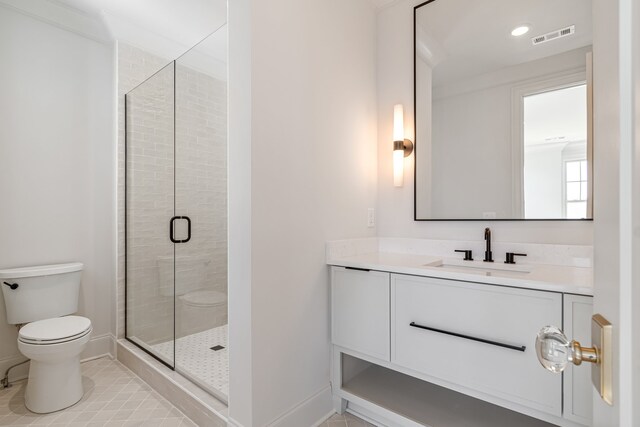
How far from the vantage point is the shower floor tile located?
190cm

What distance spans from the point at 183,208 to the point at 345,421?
1.71m

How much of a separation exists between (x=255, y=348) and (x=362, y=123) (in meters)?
1.49

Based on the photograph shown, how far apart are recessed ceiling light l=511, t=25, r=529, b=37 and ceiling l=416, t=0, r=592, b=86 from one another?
0.05ft

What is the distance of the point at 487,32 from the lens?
1.84 meters

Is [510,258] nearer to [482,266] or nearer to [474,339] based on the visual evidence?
[482,266]

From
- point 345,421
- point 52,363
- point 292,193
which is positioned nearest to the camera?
point 292,193

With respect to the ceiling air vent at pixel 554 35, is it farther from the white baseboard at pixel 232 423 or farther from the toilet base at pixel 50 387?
the toilet base at pixel 50 387

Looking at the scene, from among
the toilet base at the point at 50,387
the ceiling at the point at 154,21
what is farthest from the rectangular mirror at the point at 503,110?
the toilet base at the point at 50,387

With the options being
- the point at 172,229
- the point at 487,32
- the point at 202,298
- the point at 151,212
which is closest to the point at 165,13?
the point at 151,212

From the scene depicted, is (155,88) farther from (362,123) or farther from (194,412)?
(194,412)

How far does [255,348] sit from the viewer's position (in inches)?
56.1

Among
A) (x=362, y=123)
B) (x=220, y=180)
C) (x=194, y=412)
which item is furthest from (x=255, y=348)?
(x=362, y=123)

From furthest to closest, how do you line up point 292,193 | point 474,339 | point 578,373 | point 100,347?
point 100,347 → point 292,193 → point 474,339 → point 578,373

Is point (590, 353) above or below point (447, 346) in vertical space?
above
